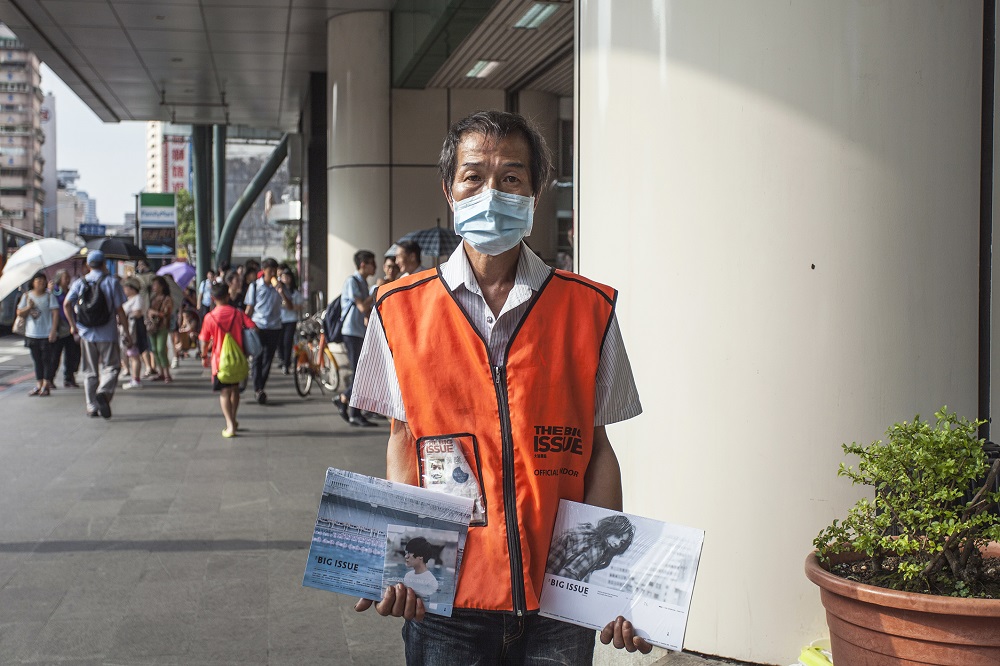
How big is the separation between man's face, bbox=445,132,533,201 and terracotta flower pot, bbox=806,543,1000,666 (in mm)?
1400

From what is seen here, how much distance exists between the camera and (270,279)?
14.4 meters

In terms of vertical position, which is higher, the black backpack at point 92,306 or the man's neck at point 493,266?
the man's neck at point 493,266

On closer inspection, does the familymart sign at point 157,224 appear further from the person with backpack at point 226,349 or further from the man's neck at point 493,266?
the man's neck at point 493,266

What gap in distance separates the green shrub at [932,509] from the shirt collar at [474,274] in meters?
1.10

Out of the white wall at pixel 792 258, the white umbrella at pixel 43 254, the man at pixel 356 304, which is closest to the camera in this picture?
the white wall at pixel 792 258

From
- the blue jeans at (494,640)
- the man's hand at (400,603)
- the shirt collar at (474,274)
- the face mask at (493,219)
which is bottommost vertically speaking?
the blue jeans at (494,640)

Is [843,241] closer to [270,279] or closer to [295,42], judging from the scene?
[270,279]

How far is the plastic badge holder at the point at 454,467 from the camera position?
7.23ft

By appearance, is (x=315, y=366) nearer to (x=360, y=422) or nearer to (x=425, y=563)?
(x=360, y=422)

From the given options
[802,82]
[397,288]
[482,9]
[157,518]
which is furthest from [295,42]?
[397,288]

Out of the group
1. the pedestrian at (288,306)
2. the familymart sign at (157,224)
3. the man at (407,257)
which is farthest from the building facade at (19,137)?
the man at (407,257)

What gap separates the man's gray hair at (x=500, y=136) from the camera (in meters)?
2.27

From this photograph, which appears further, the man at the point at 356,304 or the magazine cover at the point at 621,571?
the man at the point at 356,304

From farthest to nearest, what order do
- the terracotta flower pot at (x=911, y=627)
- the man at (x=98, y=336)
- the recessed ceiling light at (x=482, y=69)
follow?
1. the recessed ceiling light at (x=482, y=69)
2. the man at (x=98, y=336)
3. the terracotta flower pot at (x=911, y=627)
